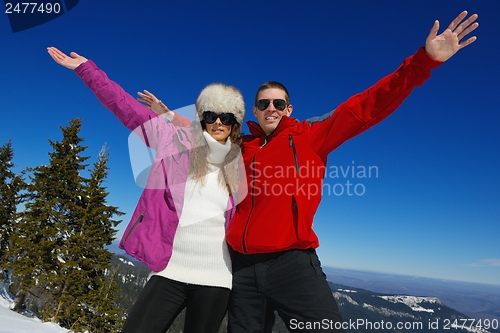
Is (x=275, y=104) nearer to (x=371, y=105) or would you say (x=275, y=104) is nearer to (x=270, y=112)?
(x=270, y=112)

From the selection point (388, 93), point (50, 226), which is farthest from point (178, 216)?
point (50, 226)

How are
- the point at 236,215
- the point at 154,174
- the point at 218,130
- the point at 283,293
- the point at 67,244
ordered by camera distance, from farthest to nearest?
the point at 67,244 → the point at 218,130 → the point at 236,215 → the point at 154,174 → the point at 283,293

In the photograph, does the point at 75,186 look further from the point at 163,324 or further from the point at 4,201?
the point at 163,324

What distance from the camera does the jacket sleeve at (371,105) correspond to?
2.75 metres

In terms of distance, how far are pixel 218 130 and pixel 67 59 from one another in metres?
1.88

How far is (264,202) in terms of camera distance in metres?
3.11

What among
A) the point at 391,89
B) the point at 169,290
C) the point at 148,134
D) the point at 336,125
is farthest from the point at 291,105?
the point at 169,290

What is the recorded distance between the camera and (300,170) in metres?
3.10

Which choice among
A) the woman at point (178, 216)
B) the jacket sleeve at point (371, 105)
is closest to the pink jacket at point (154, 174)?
the woman at point (178, 216)

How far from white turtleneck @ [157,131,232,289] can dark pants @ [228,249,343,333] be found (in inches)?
8.2

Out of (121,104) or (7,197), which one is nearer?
(121,104)

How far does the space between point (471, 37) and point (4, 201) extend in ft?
105

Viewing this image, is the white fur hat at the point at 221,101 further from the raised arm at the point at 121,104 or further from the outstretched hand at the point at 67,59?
the outstretched hand at the point at 67,59

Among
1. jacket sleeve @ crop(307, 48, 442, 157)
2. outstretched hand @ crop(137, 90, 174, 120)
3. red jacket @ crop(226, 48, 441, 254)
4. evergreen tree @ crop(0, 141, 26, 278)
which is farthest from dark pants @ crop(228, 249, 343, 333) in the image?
evergreen tree @ crop(0, 141, 26, 278)
